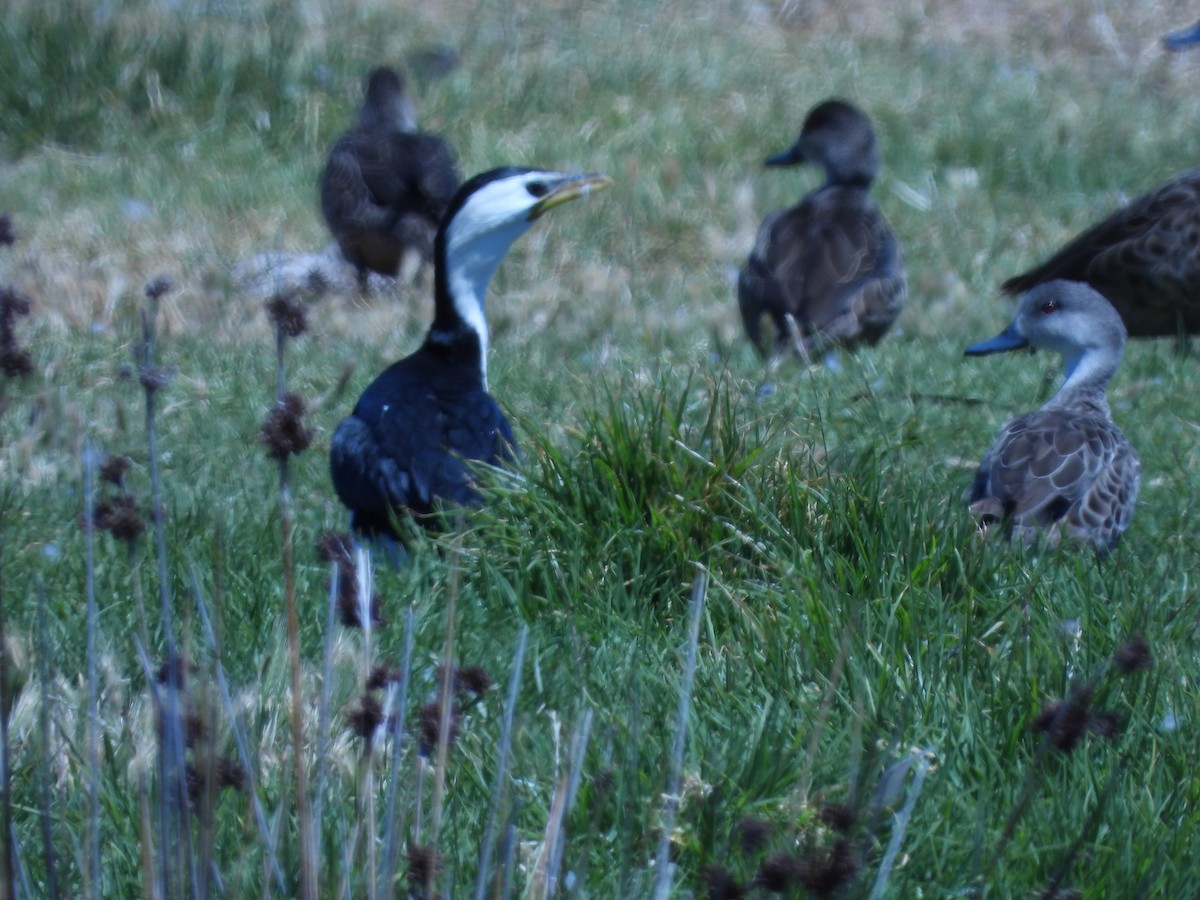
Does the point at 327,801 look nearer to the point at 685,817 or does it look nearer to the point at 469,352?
the point at 685,817

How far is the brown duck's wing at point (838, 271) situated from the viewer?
22.4 feet

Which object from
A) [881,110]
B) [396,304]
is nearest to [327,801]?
[396,304]

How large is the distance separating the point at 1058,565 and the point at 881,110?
24.1 ft

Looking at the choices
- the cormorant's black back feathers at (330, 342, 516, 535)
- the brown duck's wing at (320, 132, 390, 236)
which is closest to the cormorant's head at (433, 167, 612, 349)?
the cormorant's black back feathers at (330, 342, 516, 535)

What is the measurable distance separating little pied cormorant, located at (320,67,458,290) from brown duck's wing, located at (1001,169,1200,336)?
3194mm

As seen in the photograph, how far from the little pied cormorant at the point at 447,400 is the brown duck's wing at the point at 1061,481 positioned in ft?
4.27

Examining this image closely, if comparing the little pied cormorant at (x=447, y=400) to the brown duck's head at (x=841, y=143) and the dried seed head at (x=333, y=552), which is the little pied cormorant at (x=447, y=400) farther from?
the brown duck's head at (x=841, y=143)

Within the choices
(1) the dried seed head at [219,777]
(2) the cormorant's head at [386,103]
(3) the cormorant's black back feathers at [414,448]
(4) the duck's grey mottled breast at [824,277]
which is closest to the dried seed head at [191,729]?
(1) the dried seed head at [219,777]

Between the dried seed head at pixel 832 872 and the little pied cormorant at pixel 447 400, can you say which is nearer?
the dried seed head at pixel 832 872

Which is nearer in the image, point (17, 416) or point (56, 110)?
point (17, 416)

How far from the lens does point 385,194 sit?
854 centimetres

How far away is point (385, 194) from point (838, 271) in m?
2.70

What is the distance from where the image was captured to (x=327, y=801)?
279cm

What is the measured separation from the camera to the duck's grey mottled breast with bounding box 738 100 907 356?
6.82 m
